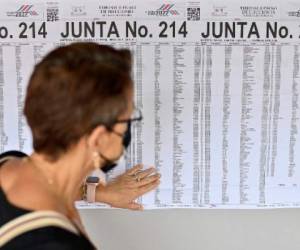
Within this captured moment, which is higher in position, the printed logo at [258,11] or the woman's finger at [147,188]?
the printed logo at [258,11]

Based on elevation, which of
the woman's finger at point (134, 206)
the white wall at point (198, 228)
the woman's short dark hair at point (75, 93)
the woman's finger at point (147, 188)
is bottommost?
the white wall at point (198, 228)

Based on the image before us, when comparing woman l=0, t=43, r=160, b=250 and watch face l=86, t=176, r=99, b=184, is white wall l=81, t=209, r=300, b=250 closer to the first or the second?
watch face l=86, t=176, r=99, b=184

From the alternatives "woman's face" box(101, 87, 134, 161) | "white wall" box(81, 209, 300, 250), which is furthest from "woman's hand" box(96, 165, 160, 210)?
"woman's face" box(101, 87, 134, 161)

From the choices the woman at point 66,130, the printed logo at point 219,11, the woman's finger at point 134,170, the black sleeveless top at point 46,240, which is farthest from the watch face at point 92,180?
the printed logo at point 219,11

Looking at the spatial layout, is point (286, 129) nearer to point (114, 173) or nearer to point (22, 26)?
point (114, 173)

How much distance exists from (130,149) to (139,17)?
1.36 feet

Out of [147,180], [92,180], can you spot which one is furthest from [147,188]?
[92,180]

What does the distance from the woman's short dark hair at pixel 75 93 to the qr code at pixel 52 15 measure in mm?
611

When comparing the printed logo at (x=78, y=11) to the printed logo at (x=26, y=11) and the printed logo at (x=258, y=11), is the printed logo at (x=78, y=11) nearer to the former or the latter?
the printed logo at (x=26, y=11)

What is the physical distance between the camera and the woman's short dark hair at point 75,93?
0.96 m

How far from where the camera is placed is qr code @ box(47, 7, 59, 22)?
1.58 meters

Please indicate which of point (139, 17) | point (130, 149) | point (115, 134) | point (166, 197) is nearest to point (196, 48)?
point (139, 17)

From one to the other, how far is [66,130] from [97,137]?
2.6 inches

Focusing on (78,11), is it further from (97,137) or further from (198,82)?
(97,137)
